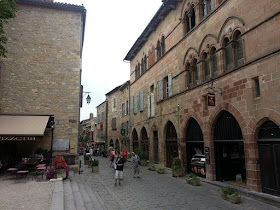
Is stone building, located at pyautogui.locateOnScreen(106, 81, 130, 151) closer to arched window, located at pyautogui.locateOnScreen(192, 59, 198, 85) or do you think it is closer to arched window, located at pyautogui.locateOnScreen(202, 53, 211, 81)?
arched window, located at pyautogui.locateOnScreen(192, 59, 198, 85)

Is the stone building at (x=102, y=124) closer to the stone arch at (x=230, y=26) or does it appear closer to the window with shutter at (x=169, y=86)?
the window with shutter at (x=169, y=86)

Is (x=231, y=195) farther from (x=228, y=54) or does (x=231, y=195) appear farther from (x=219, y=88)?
(x=228, y=54)

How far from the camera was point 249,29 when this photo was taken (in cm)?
858

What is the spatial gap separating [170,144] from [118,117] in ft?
47.9

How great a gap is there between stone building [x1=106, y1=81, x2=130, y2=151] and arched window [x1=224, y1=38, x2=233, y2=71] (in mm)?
15695

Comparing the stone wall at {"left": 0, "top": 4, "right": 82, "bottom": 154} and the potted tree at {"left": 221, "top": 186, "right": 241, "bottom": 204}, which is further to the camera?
the stone wall at {"left": 0, "top": 4, "right": 82, "bottom": 154}

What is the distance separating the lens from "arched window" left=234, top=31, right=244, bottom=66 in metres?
9.29

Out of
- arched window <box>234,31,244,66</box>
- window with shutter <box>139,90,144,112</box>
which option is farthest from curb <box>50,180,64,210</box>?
window with shutter <box>139,90,144,112</box>

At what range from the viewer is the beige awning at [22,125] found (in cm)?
1140

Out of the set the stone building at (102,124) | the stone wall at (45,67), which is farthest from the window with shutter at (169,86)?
the stone building at (102,124)

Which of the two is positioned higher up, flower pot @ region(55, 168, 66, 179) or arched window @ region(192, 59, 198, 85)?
arched window @ region(192, 59, 198, 85)

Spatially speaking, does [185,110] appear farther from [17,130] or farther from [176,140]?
[17,130]

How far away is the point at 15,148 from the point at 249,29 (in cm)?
1386

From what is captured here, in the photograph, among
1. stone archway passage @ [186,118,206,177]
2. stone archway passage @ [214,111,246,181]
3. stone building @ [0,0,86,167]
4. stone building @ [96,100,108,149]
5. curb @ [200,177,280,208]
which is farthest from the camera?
stone building @ [96,100,108,149]
